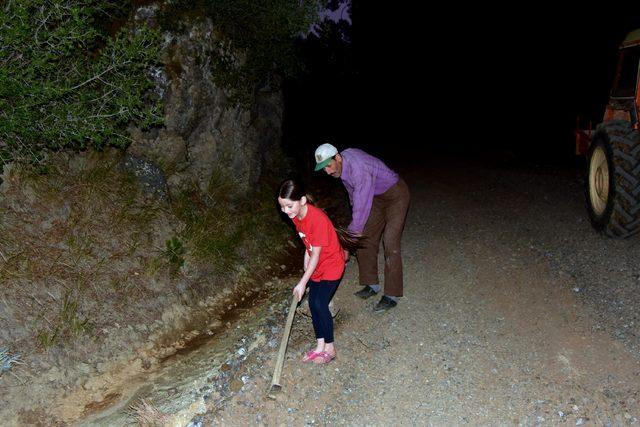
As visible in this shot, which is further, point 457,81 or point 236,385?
point 457,81

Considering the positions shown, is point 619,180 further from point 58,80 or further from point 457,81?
point 457,81

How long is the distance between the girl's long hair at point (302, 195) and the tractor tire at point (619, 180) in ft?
10.6

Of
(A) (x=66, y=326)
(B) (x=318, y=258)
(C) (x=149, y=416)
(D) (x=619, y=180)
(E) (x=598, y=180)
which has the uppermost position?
(D) (x=619, y=180)

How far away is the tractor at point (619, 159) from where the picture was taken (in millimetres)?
6059

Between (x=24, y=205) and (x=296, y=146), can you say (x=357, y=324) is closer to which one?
(x=24, y=205)

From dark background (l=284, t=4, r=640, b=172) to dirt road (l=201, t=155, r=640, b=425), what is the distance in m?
5.69

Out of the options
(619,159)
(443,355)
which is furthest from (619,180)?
(443,355)

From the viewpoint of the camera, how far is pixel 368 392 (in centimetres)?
425

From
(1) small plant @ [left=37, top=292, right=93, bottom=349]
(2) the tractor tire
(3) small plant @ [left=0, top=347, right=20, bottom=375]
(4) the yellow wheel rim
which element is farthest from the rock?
(4) the yellow wheel rim

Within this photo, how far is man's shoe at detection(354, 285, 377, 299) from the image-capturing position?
18.7 ft

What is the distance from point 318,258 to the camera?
427cm

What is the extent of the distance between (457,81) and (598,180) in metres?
18.5

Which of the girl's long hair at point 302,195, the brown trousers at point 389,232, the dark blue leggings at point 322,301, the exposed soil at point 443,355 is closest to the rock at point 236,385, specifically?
the exposed soil at point 443,355

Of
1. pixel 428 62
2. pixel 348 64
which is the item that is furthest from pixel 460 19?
pixel 348 64
